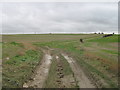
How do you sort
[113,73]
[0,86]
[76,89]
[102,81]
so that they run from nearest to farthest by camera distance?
[76,89]
[0,86]
[102,81]
[113,73]

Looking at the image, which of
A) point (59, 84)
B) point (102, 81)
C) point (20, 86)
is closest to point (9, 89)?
point (20, 86)

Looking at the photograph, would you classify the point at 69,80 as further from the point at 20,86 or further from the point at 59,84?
the point at 20,86

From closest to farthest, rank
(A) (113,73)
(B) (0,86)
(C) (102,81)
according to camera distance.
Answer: (B) (0,86) < (C) (102,81) < (A) (113,73)

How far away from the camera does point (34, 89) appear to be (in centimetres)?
912

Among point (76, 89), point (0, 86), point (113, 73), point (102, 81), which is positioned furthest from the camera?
point (113, 73)

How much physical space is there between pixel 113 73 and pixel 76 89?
16.3ft

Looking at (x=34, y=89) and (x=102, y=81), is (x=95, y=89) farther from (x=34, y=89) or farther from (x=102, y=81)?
(x=34, y=89)

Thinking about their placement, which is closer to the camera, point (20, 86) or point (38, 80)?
point (20, 86)

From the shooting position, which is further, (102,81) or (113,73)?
(113,73)

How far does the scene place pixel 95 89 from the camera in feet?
29.6

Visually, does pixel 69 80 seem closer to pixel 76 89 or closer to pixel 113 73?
pixel 76 89

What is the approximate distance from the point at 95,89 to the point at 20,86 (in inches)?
187

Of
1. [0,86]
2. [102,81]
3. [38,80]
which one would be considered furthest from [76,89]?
[0,86]

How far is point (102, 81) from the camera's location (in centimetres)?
1045
